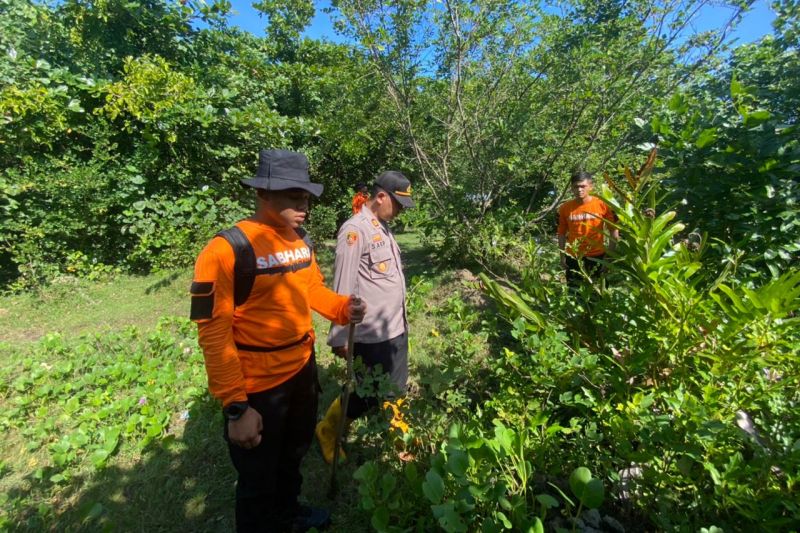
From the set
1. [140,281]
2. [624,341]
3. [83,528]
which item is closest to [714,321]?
[624,341]

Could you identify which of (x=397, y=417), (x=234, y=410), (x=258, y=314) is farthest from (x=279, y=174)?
(x=397, y=417)

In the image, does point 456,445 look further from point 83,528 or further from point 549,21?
point 549,21

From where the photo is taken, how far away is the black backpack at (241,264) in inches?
62.5

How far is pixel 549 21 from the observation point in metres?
4.63

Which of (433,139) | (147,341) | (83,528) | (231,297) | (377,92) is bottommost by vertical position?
(83,528)

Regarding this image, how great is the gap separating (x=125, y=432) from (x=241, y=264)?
225cm

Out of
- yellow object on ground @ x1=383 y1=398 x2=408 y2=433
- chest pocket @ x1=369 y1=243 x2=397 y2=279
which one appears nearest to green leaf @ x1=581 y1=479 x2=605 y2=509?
yellow object on ground @ x1=383 y1=398 x2=408 y2=433

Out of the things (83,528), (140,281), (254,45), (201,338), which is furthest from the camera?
(254,45)

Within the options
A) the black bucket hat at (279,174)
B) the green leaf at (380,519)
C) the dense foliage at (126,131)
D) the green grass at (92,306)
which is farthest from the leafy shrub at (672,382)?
the green grass at (92,306)

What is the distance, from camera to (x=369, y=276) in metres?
2.55

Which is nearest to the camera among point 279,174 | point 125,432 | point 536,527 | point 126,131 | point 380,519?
point 536,527

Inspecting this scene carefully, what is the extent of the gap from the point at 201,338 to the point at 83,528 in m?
1.71

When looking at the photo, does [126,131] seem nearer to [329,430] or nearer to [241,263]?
[329,430]

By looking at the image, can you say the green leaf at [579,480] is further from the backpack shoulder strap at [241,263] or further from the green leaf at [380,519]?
the backpack shoulder strap at [241,263]
